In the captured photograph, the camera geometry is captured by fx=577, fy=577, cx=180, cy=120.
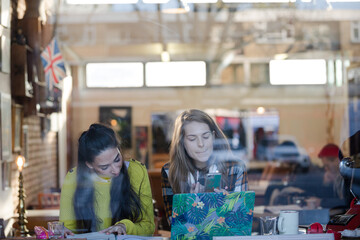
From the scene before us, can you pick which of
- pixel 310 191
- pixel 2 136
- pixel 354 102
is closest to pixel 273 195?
pixel 310 191

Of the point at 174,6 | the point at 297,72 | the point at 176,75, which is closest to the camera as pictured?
the point at 174,6

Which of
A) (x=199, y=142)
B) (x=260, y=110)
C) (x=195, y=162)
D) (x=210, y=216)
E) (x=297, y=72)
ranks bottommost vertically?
(x=210, y=216)

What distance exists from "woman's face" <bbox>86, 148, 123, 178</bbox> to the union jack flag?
259 centimetres

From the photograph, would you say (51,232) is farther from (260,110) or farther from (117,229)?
(260,110)

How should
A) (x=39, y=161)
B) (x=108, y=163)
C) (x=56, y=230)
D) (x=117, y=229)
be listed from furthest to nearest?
(x=39, y=161) < (x=108, y=163) < (x=117, y=229) < (x=56, y=230)

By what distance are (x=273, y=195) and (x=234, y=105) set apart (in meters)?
5.13

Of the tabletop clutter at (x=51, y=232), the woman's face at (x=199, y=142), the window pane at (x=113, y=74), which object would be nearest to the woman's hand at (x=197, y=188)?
the woman's face at (x=199, y=142)

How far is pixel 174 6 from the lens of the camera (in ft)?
27.8

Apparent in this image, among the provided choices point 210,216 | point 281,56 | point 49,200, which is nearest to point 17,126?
point 49,200

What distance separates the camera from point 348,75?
10164 millimetres

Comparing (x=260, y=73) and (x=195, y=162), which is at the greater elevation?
(x=260, y=73)

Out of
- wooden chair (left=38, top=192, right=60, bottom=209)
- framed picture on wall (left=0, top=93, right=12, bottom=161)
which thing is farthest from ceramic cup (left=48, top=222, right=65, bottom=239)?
wooden chair (left=38, top=192, right=60, bottom=209)

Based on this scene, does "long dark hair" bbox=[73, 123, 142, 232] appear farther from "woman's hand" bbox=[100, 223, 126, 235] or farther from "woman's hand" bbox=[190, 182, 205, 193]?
"woman's hand" bbox=[190, 182, 205, 193]

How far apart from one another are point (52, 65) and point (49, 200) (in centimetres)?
128
